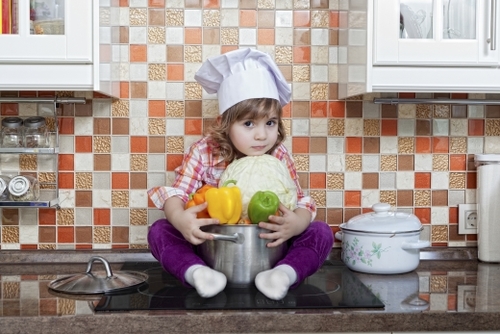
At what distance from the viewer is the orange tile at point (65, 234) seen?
74.5 inches

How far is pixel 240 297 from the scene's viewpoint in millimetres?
1415

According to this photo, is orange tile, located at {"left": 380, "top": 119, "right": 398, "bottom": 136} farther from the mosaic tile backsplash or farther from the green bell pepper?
the green bell pepper

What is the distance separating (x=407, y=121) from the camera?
1934 millimetres

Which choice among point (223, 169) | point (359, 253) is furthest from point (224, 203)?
point (359, 253)

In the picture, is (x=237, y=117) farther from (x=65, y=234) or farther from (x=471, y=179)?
(x=471, y=179)

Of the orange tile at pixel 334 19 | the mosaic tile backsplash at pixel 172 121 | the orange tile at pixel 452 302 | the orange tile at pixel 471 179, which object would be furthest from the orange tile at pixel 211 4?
the orange tile at pixel 452 302

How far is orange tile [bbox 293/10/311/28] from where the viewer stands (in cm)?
189

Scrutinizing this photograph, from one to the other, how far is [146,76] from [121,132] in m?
0.18

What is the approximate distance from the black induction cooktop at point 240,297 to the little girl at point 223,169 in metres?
0.03

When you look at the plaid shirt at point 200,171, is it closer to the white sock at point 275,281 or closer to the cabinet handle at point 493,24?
the white sock at point 275,281

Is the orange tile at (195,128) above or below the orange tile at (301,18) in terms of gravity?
below

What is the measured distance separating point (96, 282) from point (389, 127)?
0.97m

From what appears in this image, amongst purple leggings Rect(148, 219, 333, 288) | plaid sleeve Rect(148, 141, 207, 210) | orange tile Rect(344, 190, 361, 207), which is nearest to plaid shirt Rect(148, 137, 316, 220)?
plaid sleeve Rect(148, 141, 207, 210)

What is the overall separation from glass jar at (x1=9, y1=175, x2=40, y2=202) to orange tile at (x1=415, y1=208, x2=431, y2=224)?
3.68 ft
